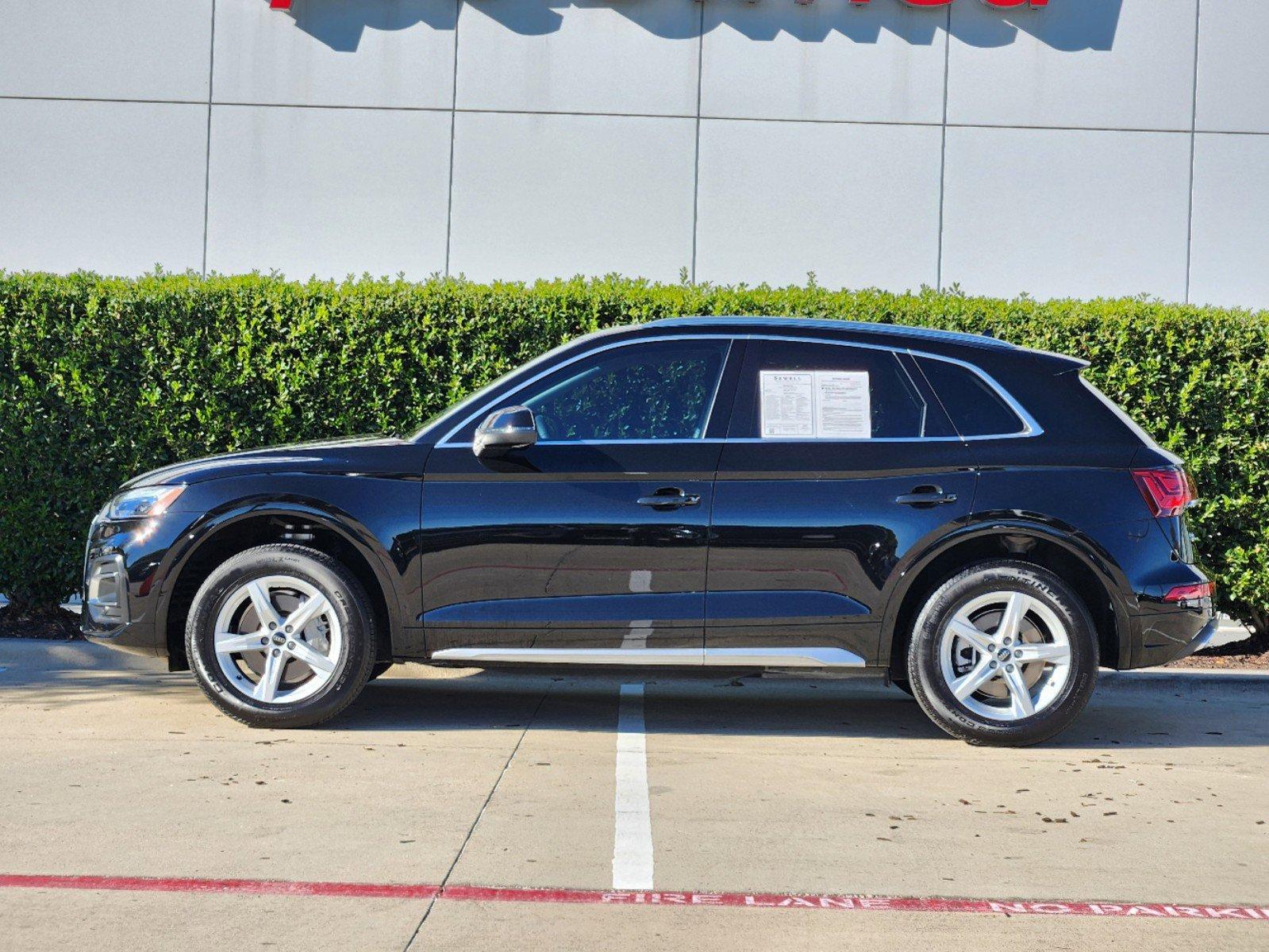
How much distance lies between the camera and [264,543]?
6.09 metres

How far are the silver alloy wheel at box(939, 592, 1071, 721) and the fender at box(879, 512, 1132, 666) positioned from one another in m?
0.25

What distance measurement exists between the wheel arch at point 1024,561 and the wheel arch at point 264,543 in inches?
86.3

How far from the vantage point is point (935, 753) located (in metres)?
5.77

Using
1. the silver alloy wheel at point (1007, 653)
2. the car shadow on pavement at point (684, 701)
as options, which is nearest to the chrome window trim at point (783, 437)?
the silver alloy wheel at point (1007, 653)

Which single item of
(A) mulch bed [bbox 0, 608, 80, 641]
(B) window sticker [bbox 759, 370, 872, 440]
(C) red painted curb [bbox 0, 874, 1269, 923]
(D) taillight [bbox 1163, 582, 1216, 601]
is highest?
(B) window sticker [bbox 759, 370, 872, 440]

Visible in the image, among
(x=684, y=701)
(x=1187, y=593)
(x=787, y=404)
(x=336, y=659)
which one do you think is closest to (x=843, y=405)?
(x=787, y=404)

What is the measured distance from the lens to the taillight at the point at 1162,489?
5754 millimetres

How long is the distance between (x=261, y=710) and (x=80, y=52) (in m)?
8.27

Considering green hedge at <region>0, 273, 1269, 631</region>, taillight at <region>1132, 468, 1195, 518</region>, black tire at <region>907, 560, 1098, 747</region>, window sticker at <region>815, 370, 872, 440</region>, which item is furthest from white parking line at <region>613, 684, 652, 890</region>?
green hedge at <region>0, 273, 1269, 631</region>

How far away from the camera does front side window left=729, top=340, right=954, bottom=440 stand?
5.85m

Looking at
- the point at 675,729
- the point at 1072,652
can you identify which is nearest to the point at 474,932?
the point at 675,729

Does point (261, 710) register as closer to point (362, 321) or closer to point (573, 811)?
point (573, 811)

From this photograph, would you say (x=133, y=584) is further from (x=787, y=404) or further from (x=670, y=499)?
(x=787, y=404)

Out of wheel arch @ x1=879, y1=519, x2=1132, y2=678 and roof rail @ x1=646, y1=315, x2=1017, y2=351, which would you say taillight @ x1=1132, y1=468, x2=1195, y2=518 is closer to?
wheel arch @ x1=879, y1=519, x2=1132, y2=678
